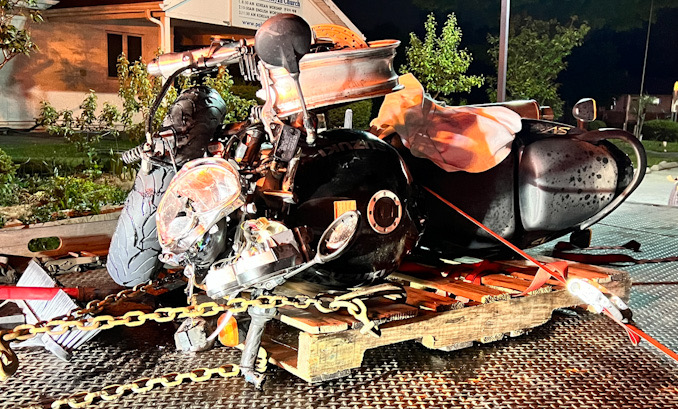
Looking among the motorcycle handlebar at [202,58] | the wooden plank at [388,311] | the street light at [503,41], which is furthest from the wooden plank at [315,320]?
the street light at [503,41]

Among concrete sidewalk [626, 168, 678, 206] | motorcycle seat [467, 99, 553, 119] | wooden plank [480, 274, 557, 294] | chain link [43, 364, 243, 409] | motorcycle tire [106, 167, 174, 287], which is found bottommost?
concrete sidewalk [626, 168, 678, 206]

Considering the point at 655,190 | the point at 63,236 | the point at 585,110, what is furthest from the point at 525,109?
the point at 655,190

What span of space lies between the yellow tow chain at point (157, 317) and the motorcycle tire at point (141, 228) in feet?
1.81

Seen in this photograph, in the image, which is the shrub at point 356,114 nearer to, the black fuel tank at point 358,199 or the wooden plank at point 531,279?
the wooden plank at point 531,279

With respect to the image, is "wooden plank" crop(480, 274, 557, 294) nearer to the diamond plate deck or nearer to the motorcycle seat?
the diamond plate deck

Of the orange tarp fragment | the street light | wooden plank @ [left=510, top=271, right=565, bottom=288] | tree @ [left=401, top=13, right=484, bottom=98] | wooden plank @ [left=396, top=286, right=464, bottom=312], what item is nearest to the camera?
wooden plank @ [left=396, top=286, right=464, bottom=312]

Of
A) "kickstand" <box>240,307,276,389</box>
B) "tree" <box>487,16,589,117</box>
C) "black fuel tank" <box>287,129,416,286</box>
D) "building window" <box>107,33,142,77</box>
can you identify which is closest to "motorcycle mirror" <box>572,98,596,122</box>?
"black fuel tank" <box>287,129,416,286</box>

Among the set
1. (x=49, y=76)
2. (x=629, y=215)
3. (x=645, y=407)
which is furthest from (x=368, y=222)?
(x=49, y=76)

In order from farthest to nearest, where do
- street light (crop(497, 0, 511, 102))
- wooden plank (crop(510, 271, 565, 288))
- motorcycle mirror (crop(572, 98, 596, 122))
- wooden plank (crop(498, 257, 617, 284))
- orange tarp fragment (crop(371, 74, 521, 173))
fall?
street light (crop(497, 0, 511, 102)), motorcycle mirror (crop(572, 98, 596, 122)), wooden plank (crop(498, 257, 617, 284)), wooden plank (crop(510, 271, 565, 288)), orange tarp fragment (crop(371, 74, 521, 173))

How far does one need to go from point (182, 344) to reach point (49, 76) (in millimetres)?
10203

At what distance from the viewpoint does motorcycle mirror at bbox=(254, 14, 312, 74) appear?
254 centimetres

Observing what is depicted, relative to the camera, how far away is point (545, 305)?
374cm

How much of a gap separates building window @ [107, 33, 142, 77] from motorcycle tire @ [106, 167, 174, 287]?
399 inches

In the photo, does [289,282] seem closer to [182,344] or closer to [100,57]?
[182,344]
